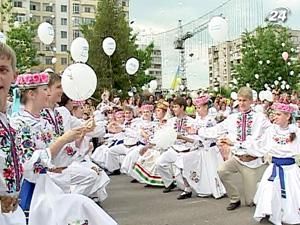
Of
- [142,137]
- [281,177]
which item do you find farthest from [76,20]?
[281,177]

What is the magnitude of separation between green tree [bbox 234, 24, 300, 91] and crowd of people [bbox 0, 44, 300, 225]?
19.2m

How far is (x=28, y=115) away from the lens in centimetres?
459

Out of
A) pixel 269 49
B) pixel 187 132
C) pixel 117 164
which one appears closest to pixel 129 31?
pixel 269 49

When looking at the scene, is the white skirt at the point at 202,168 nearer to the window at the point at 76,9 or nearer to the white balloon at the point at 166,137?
the white balloon at the point at 166,137

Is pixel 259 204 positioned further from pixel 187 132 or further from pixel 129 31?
pixel 129 31

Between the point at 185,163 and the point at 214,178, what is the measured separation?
0.57 meters

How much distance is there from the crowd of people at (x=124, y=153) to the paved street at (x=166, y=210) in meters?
0.25

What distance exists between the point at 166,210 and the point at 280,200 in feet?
6.15

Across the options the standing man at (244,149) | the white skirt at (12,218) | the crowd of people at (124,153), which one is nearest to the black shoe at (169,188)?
the crowd of people at (124,153)

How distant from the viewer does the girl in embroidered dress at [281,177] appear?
7164 millimetres

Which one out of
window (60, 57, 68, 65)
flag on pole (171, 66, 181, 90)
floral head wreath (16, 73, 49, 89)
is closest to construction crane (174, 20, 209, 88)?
flag on pole (171, 66, 181, 90)

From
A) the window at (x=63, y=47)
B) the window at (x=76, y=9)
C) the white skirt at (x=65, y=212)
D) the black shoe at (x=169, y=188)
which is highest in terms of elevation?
the window at (x=76, y=9)

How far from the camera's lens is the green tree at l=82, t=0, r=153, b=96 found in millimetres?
34500

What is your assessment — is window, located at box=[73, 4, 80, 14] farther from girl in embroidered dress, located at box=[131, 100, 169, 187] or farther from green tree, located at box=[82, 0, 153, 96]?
girl in embroidered dress, located at box=[131, 100, 169, 187]
